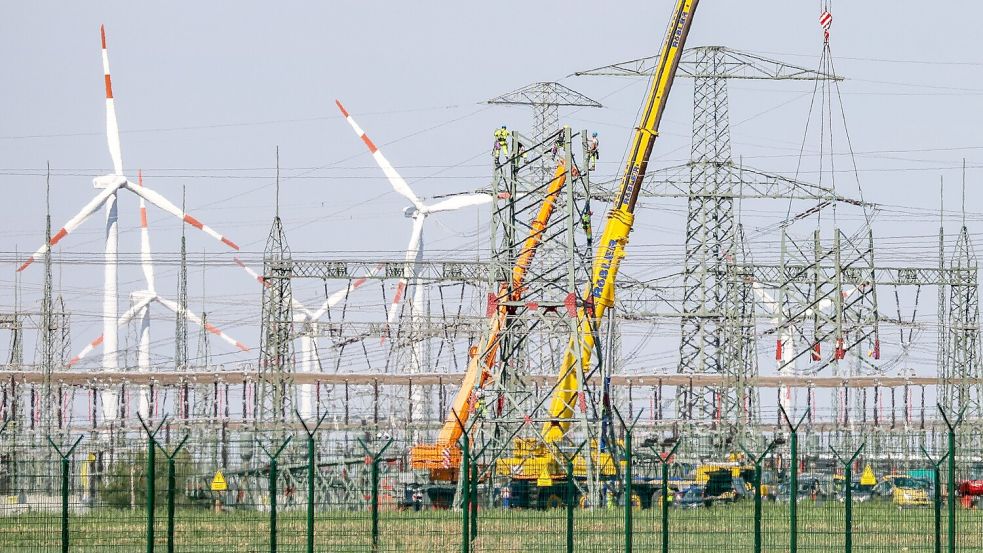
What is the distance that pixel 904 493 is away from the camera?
3259 centimetres

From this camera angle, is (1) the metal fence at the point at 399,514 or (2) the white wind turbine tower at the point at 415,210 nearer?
(1) the metal fence at the point at 399,514

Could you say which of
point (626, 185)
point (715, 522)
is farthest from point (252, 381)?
point (715, 522)

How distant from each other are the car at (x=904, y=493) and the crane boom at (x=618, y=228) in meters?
7.36

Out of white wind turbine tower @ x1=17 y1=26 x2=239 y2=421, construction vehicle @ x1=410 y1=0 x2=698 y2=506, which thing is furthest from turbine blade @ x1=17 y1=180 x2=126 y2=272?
construction vehicle @ x1=410 y1=0 x2=698 y2=506

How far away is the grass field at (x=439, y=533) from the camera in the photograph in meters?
24.8

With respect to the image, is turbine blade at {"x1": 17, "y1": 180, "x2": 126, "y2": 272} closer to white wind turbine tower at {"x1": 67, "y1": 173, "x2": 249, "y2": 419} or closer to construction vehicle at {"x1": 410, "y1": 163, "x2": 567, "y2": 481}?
white wind turbine tower at {"x1": 67, "y1": 173, "x2": 249, "y2": 419}

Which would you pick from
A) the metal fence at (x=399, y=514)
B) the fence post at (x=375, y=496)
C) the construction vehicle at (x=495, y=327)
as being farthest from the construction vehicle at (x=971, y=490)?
the fence post at (x=375, y=496)

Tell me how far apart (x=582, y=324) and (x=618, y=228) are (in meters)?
4.82

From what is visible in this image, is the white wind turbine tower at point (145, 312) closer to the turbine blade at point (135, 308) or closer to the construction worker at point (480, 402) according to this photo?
the turbine blade at point (135, 308)

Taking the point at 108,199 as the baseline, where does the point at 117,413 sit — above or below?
below

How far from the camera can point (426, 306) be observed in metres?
80.2

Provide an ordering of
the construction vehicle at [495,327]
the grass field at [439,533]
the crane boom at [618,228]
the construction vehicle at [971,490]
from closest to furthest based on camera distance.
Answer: the grass field at [439,533], the construction vehicle at [971,490], the construction vehicle at [495,327], the crane boom at [618,228]

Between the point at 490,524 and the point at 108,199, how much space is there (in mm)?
62420

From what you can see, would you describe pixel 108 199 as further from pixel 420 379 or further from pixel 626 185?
pixel 626 185
